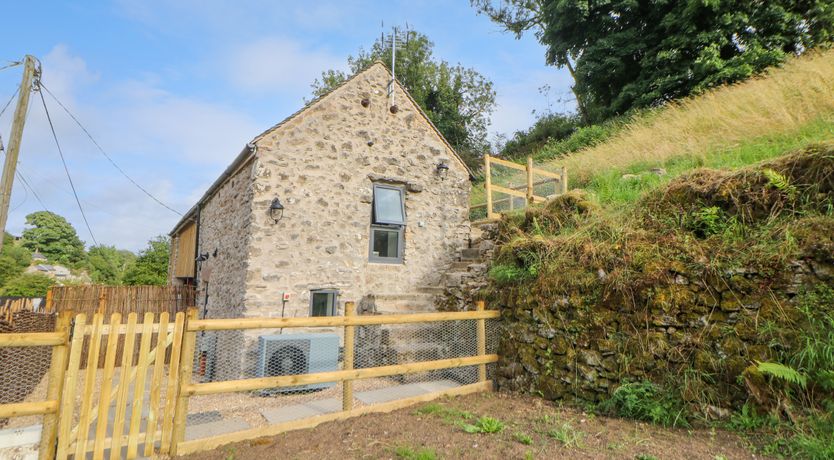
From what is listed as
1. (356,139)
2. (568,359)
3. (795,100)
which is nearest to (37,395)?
(356,139)

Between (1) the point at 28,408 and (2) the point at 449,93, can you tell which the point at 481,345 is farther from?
(2) the point at 449,93

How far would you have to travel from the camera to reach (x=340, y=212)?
26.7ft

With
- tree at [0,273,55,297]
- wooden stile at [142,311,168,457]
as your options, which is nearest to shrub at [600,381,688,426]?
wooden stile at [142,311,168,457]

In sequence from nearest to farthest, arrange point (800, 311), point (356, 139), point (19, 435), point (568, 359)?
1. point (19, 435)
2. point (800, 311)
3. point (568, 359)
4. point (356, 139)

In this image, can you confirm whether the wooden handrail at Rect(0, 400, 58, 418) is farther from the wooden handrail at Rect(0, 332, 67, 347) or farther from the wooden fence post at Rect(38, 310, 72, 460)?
the wooden handrail at Rect(0, 332, 67, 347)

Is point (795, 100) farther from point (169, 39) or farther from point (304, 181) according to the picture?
point (169, 39)

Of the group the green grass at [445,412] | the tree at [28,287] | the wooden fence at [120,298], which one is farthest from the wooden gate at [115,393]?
the tree at [28,287]

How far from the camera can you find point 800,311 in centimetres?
354

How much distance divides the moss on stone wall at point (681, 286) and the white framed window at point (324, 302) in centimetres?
351

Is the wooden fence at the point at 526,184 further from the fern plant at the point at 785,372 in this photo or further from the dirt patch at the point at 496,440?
the fern plant at the point at 785,372

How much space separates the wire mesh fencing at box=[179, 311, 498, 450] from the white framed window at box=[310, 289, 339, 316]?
0.42 m

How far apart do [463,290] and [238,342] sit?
4.23 m

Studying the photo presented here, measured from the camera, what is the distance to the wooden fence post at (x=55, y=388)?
319 cm

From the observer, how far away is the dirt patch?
3.36m
